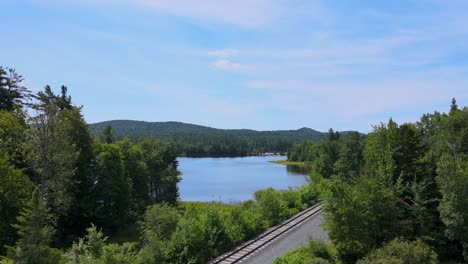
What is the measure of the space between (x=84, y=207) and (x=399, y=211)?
23725 millimetres

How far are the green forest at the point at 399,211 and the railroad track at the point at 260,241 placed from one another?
7.92ft

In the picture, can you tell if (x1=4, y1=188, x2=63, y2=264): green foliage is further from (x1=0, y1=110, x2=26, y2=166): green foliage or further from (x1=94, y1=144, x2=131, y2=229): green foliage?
(x1=94, y1=144, x2=131, y2=229): green foliage

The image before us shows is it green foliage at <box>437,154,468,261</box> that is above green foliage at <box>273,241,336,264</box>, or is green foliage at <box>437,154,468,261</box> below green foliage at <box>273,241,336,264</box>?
above

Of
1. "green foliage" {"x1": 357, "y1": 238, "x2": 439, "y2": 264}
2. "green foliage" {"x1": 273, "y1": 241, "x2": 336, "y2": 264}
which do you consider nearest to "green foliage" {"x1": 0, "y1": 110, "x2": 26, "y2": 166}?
"green foliage" {"x1": 273, "y1": 241, "x2": 336, "y2": 264}

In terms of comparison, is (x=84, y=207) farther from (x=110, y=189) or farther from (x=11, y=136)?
(x=11, y=136)

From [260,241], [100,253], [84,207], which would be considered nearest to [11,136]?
[84,207]

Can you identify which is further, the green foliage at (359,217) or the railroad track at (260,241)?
the railroad track at (260,241)

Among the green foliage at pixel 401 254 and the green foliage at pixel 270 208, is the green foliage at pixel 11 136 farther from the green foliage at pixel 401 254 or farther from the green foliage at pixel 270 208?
the green foliage at pixel 401 254

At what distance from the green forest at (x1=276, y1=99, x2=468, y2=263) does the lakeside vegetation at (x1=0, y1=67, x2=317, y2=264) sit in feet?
17.2

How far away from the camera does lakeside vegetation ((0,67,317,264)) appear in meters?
13.8

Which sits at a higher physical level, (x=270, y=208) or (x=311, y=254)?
(x=270, y=208)

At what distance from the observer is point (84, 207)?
30.4 meters

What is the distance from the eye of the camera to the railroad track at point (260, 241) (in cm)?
1844

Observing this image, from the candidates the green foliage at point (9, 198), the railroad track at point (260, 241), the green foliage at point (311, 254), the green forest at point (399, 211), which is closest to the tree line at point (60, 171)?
the green foliage at point (9, 198)
